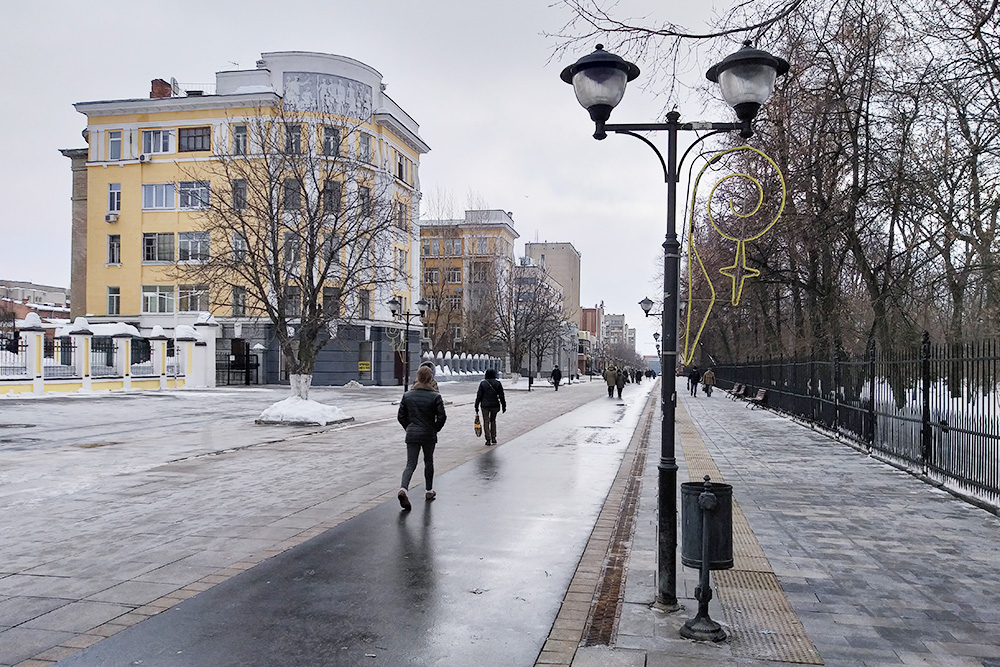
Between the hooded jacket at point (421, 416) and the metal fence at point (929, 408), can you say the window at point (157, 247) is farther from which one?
the hooded jacket at point (421, 416)

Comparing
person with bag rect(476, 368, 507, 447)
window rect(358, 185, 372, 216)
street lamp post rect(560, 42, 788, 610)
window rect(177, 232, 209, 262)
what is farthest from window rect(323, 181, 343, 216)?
window rect(177, 232, 209, 262)

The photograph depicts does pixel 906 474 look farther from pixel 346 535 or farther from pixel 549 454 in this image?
pixel 346 535

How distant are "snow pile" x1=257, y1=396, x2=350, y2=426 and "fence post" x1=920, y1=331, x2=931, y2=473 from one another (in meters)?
14.6

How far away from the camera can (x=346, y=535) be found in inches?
318

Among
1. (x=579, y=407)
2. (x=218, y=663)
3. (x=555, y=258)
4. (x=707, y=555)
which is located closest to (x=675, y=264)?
(x=707, y=555)

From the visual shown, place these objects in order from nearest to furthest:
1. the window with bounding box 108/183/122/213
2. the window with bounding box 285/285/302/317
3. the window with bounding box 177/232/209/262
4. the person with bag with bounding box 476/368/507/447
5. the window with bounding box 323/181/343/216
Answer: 1. the person with bag with bounding box 476/368/507/447
2. the window with bounding box 323/181/343/216
3. the window with bounding box 285/285/302/317
4. the window with bounding box 177/232/209/262
5. the window with bounding box 108/183/122/213

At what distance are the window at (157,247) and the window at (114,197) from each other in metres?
2.72

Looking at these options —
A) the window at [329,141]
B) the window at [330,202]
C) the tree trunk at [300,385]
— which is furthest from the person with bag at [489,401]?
the window at [329,141]

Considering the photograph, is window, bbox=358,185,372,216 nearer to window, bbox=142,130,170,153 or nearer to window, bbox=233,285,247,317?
window, bbox=233,285,247,317

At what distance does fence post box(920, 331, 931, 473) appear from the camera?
11.9 m

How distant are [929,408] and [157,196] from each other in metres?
49.3

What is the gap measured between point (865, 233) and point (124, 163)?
151 ft

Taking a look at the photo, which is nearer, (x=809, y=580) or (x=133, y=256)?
(x=809, y=580)

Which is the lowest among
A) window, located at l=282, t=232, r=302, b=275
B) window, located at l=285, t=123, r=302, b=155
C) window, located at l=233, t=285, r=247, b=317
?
window, located at l=233, t=285, r=247, b=317
